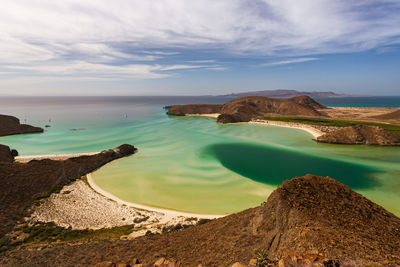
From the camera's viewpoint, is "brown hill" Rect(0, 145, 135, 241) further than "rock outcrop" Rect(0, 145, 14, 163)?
No

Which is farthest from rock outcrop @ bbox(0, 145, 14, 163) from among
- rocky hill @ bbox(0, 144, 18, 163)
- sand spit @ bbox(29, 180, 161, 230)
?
sand spit @ bbox(29, 180, 161, 230)

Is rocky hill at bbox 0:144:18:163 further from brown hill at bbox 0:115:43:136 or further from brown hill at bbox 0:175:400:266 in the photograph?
brown hill at bbox 0:115:43:136

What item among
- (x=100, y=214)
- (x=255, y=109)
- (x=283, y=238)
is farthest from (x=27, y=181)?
(x=255, y=109)

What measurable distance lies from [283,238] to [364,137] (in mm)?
51478

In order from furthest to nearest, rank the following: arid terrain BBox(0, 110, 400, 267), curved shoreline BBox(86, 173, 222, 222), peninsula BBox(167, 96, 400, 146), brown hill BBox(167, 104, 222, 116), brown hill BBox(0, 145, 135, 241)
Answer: brown hill BBox(167, 104, 222, 116) < peninsula BBox(167, 96, 400, 146) < curved shoreline BBox(86, 173, 222, 222) < brown hill BBox(0, 145, 135, 241) < arid terrain BBox(0, 110, 400, 267)

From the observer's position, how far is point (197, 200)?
75.4ft

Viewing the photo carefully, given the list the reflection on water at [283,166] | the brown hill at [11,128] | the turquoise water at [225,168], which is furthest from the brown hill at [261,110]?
the brown hill at [11,128]

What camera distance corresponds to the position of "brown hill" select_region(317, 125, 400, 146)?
147 ft

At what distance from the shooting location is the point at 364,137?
4641 centimetres

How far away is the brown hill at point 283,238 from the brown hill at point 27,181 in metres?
6.59

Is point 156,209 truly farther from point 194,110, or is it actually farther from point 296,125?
point 194,110

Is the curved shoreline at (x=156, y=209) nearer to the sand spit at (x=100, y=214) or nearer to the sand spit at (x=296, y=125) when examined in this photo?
the sand spit at (x=100, y=214)

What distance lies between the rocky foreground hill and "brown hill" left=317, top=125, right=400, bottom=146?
46817 mm

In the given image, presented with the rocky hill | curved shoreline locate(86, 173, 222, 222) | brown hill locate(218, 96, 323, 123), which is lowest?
curved shoreline locate(86, 173, 222, 222)
